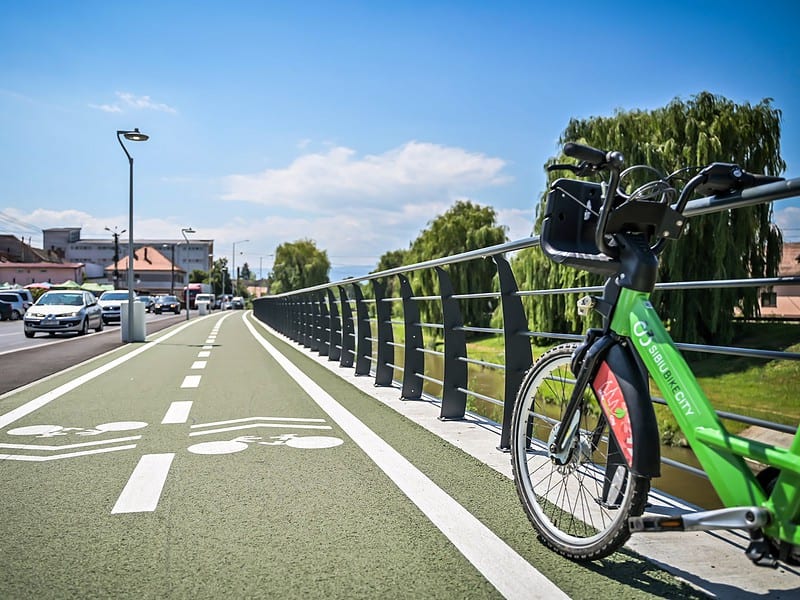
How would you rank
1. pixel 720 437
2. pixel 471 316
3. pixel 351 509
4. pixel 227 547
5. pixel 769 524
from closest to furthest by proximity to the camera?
pixel 769 524
pixel 720 437
pixel 227 547
pixel 351 509
pixel 471 316

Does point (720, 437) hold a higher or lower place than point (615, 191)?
lower

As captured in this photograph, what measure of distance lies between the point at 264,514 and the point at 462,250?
124 ft

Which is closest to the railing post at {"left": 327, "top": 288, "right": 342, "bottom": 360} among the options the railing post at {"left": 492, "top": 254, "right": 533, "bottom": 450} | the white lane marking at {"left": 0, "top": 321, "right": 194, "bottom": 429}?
the white lane marking at {"left": 0, "top": 321, "right": 194, "bottom": 429}

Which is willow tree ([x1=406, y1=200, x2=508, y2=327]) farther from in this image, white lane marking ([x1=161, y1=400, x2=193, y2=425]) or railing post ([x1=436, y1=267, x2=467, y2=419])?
railing post ([x1=436, y1=267, x2=467, y2=419])

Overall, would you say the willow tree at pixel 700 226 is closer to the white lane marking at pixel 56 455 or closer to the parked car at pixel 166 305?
the white lane marking at pixel 56 455

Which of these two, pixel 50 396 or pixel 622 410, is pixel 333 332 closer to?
pixel 50 396

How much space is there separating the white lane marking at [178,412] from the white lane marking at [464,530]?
168 cm

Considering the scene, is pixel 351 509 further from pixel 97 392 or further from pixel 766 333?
pixel 766 333

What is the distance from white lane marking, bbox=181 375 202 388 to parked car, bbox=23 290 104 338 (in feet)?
51.0

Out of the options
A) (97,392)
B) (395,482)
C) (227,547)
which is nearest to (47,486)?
(227,547)

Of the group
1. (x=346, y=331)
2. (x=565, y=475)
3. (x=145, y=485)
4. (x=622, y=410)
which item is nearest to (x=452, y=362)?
(x=145, y=485)

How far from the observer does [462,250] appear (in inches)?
1613

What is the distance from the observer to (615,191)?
8.79 ft

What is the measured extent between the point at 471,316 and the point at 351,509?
3277 centimetres
